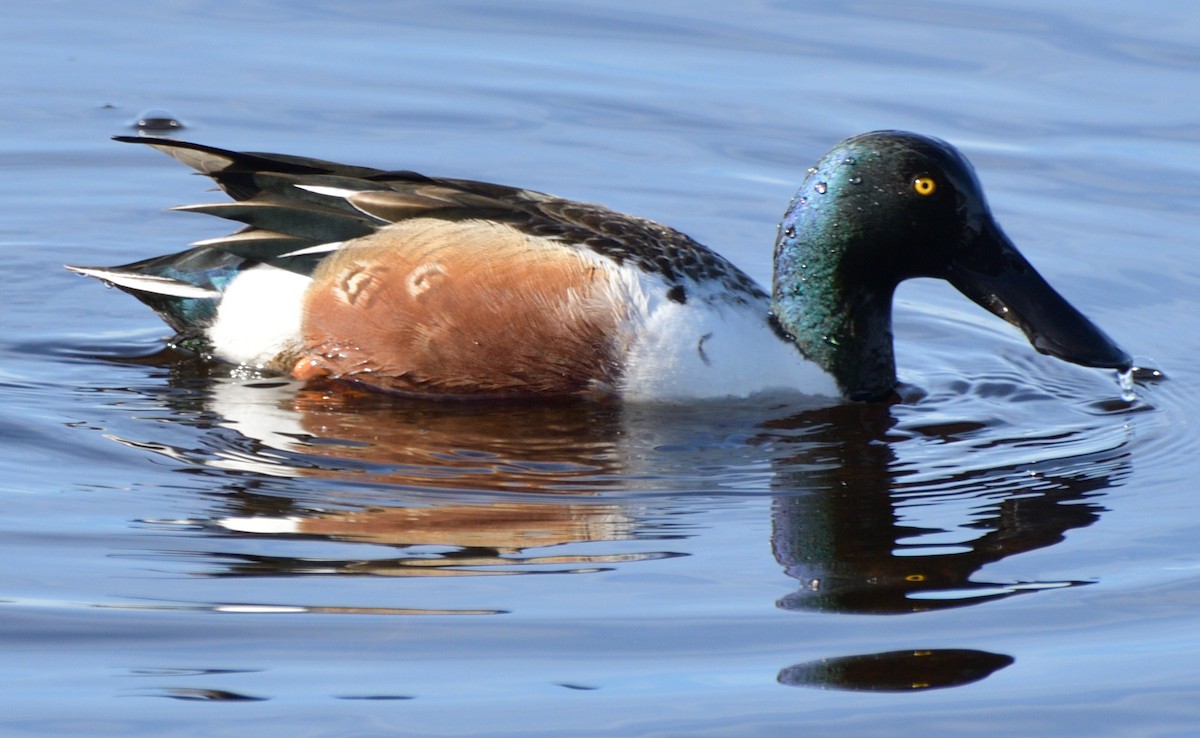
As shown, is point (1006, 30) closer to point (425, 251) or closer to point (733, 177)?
point (733, 177)

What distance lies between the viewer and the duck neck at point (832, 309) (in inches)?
258

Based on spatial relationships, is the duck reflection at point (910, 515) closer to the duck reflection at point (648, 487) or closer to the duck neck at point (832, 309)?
the duck reflection at point (648, 487)

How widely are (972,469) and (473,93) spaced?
4559 millimetres

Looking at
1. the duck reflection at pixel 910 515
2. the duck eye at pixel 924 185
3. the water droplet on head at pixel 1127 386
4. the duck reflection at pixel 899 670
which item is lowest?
the duck reflection at pixel 899 670

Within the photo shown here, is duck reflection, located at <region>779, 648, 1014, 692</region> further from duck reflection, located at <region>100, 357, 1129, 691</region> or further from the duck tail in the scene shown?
the duck tail

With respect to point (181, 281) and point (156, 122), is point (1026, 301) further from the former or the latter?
point (156, 122)

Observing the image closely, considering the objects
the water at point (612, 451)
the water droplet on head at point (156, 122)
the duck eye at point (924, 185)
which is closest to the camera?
the water at point (612, 451)

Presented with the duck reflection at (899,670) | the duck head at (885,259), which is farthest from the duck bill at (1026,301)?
the duck reflection at (899,670)

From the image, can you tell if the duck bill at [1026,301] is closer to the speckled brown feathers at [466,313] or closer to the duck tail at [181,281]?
the speckled brown feathers at [466,313]

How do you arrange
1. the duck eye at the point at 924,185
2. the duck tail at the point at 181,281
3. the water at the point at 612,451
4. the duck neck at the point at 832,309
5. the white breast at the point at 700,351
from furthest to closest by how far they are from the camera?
the duck tail at the point at 181,281 → the duck neck at the point at 832,309 → the duck eye at the point at 924,185 → the white breast at the point at 700,351 → the water at the point at 612,451

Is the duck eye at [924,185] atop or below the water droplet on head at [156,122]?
below

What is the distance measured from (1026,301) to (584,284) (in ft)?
5.08

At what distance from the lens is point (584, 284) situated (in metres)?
6.20

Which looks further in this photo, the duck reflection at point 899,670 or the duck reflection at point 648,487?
the duck reflection at point 648,487
